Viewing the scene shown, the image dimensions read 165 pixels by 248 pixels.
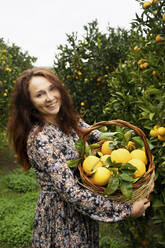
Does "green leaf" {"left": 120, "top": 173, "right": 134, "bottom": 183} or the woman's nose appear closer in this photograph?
"green leaf" {"left": 120, "top": 173, "right": 134, "bottom": 183}

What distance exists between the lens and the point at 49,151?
131 centimetres

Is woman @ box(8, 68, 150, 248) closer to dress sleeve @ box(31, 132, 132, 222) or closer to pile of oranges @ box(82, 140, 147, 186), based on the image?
dress sleeve @ box(31, 132, 132, 222)

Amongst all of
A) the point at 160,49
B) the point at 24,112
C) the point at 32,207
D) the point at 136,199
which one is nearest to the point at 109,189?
the point at 136,199

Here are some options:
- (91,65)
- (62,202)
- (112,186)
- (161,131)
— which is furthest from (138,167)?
(91,65)

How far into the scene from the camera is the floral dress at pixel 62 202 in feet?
4.05

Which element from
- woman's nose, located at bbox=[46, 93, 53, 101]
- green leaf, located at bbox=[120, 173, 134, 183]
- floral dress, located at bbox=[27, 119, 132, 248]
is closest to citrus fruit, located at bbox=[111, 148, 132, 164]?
green leaf, located at bbox=[120, 173, 134, 183]

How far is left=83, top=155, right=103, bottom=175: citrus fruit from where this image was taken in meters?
1.26

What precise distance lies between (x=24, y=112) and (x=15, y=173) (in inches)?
146

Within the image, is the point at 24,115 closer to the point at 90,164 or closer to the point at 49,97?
the point at 49,97

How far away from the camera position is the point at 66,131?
1595mm

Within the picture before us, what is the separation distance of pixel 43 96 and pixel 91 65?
317cm

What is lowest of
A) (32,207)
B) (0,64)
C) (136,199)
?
(32,207)

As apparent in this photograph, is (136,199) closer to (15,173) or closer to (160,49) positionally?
(160,49)

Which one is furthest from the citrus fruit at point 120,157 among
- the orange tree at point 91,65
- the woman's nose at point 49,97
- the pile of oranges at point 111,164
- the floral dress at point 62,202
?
the orange tree at point 91,65
